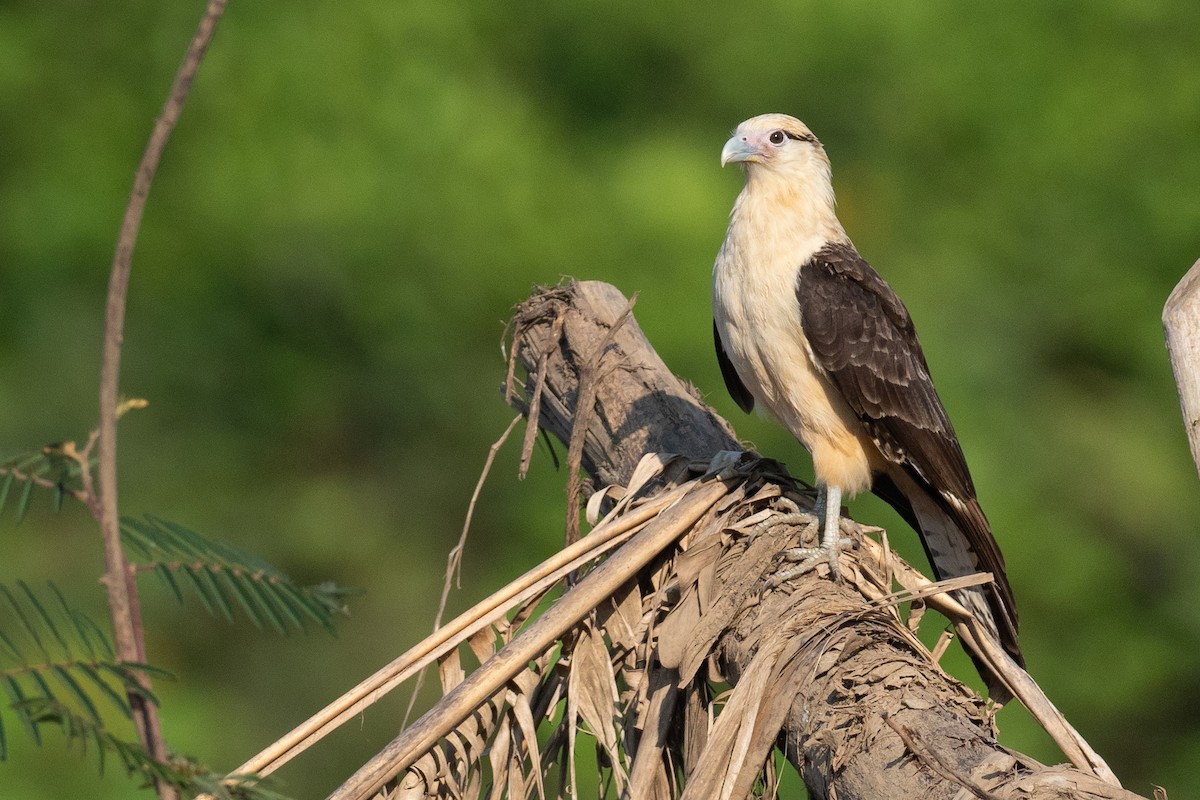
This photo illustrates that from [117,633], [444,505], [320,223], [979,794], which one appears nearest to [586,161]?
[320,223]

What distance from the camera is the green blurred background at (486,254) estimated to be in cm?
729

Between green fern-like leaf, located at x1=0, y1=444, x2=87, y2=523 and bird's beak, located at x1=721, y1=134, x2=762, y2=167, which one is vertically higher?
bird's beak, located at x1=721, y1=134, x2=762, y2=167

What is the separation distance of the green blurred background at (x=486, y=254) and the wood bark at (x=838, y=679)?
11.8ft

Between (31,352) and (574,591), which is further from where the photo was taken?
(31,352)

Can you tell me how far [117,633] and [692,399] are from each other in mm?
2686

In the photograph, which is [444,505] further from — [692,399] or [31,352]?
[692,399]

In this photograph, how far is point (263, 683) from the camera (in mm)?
8297

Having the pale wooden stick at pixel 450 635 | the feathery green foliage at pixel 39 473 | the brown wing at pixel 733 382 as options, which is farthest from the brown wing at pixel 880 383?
the feathery green foliage at pixel 39 473

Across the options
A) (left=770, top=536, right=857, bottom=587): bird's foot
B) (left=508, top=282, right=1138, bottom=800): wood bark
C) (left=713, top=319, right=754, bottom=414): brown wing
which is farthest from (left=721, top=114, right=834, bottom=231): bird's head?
(left=770, top=536, right=857, bottom=587): bird's foot

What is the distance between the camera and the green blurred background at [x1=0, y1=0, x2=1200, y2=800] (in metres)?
7.29

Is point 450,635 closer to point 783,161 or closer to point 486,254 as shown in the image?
point 783,161

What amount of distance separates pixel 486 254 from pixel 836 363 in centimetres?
391

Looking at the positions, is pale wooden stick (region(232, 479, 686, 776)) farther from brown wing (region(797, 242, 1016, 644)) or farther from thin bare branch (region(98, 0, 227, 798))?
thin bare branch (region(98, 0, 227, 798))

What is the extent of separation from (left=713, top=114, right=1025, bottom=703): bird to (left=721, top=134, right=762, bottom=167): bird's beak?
0.08 metres
